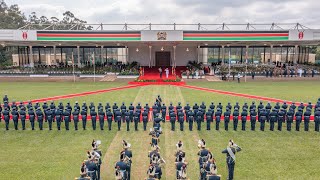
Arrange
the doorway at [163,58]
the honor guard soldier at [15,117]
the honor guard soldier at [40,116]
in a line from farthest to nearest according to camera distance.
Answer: the doorway at [163,58]
the honor guard soldier at [15,117]
the honor guard soldier at [40,116]

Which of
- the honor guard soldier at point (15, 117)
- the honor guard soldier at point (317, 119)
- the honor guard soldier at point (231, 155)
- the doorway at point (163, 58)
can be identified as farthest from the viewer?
the doorway at point (163, 58)

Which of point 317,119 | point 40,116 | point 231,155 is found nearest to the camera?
point 231,155

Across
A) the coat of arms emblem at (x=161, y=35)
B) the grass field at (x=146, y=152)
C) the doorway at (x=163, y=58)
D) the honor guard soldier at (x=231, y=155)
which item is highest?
the coat of arms emblem at (x=161, y=35)

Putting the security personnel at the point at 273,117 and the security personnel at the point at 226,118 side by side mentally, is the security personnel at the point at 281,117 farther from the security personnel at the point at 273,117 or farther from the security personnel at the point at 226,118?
the security personnel at the point at 226,118

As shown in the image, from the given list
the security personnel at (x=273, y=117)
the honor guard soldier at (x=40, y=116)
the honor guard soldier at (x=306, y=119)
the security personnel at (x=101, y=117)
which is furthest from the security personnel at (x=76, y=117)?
the honor guard soldier at (x=306, y=119)

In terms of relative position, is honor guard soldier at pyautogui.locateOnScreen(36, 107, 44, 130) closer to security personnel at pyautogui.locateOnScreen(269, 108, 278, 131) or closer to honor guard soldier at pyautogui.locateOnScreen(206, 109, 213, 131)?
honor guard soldier at pyautogui.locateOnScreen(206, 109, 213, 131)

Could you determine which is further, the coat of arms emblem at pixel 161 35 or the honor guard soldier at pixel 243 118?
the coat of arms emblem at pixel 161 35

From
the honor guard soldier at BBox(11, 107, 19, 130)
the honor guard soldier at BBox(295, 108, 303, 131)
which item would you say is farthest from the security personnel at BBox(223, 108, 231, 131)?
the honor guard soldier at BBox(11, 107, 19, 130)

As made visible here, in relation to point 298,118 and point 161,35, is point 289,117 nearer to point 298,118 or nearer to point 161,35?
point 298,118

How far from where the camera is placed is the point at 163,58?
45.9m

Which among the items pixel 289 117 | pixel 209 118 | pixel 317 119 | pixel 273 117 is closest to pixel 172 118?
pixel 209 118

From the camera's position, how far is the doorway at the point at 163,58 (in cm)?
4578

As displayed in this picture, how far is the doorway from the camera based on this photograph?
1803 inches

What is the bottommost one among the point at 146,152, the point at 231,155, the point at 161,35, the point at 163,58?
the point at 146,152
